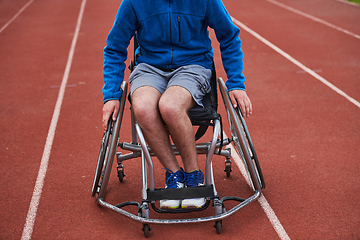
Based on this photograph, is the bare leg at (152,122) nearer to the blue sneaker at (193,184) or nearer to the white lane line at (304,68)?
the blue sneaker at (193,184)

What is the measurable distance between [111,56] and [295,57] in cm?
432

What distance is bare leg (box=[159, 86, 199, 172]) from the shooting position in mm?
2022

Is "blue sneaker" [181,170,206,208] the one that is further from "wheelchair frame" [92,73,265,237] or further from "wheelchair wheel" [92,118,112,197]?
"wheelchair wheel" [92,118,112,197]

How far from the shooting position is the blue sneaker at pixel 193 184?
2078 mm

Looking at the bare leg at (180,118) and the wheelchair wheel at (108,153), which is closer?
the bare leg at (180,118)

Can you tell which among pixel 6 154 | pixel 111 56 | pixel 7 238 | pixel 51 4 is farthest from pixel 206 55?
pixel 51 4

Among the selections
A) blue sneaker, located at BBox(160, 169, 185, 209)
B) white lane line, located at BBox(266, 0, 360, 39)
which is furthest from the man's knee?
white lane line, located at BBox(266, 0, 360, 39)

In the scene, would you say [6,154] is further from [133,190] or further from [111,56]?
[111,56]

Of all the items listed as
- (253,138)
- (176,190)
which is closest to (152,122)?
(176,190)

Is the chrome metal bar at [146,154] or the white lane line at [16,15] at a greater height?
the chrome metal bar at [146,154]

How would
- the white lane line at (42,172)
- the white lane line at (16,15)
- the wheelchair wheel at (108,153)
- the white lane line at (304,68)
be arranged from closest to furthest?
the wheelchair wheel at (108,153)
the white lane line at (42,172)
the white lane line at (304,68)
the white lane line at (16,15)

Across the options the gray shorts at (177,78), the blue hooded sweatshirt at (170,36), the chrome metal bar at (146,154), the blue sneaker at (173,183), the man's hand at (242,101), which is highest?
the blue hooded sweatshirt at (170,36)

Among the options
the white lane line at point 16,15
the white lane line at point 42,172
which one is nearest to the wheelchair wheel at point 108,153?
the white lane line at point 42,172

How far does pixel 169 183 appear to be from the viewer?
2150mm
